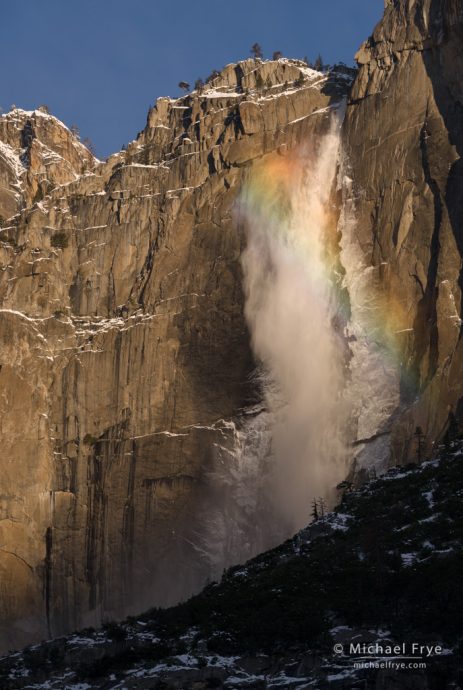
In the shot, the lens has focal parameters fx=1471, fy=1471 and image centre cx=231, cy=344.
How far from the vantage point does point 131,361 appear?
352ft

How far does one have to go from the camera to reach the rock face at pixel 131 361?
102 meters

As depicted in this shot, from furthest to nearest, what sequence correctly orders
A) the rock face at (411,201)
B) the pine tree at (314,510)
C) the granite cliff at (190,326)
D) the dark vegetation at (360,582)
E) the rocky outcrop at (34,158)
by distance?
1. the rocky outcrop at (34,158)
2. the granite cliff at (190,326)
3. the rock face at (411,201)
4. the pine tree at (314,510)
5. the dark vegetation at (360,582)

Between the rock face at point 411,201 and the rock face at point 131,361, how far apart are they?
714cm

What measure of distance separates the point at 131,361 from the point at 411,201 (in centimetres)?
2360

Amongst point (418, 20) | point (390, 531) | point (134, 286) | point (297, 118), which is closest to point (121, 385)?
point (134, 286)

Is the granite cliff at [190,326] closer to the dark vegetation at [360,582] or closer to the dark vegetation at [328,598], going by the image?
the dark vegetation at [360,582]

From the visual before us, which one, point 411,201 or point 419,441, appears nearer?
point 419,441

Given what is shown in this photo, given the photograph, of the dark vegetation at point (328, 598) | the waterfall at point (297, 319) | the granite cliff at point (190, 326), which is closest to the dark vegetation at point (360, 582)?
the dark vegetation at point (328, 598)

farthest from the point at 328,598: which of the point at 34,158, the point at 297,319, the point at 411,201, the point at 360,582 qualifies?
the point at 34,158

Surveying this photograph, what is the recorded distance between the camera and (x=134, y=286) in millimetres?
110812

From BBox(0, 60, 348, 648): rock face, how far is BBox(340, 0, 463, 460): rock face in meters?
7.14

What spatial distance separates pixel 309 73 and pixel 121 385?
3008 cm

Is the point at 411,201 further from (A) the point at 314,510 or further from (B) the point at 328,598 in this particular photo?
(B) the point at 328,598

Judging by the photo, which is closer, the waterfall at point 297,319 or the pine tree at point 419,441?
the pine tree at point 419,441
